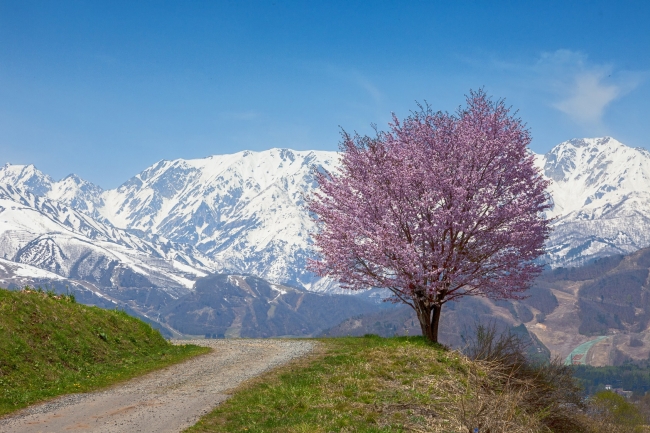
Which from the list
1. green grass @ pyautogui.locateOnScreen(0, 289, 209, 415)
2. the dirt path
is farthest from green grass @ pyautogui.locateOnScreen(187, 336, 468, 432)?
green grass @ pyautogui.locateOnScreen(0, 289, 209, 415)

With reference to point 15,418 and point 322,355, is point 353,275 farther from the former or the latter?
point 15,418

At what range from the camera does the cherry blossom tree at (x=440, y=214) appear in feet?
130

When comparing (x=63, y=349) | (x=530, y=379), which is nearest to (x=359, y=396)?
(x=530, y=379)

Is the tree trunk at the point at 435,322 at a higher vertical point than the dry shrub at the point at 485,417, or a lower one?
higher

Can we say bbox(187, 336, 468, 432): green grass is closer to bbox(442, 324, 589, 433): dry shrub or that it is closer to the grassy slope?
the grassy slope

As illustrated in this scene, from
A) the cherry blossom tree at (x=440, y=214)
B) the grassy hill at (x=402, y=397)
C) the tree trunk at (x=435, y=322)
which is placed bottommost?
the grassy hill at (x=402, y=397)

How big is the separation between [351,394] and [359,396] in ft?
1.35

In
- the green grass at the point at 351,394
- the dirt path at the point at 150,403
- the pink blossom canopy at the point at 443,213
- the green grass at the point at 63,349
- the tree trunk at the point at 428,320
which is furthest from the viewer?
the tree trunk at the point at 428,320

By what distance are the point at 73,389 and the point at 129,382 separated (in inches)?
119

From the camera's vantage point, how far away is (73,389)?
26.9m

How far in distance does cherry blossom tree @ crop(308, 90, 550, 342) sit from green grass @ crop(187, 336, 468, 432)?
17.4 ft

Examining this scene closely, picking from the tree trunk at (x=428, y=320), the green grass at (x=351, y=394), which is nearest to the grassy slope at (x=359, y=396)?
the green grass at (x=351, y=394)

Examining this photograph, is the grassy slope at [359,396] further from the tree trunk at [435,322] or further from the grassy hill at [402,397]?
the tree trunk at [435,322]

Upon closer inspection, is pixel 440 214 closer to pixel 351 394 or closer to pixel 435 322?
pixel 435 322
